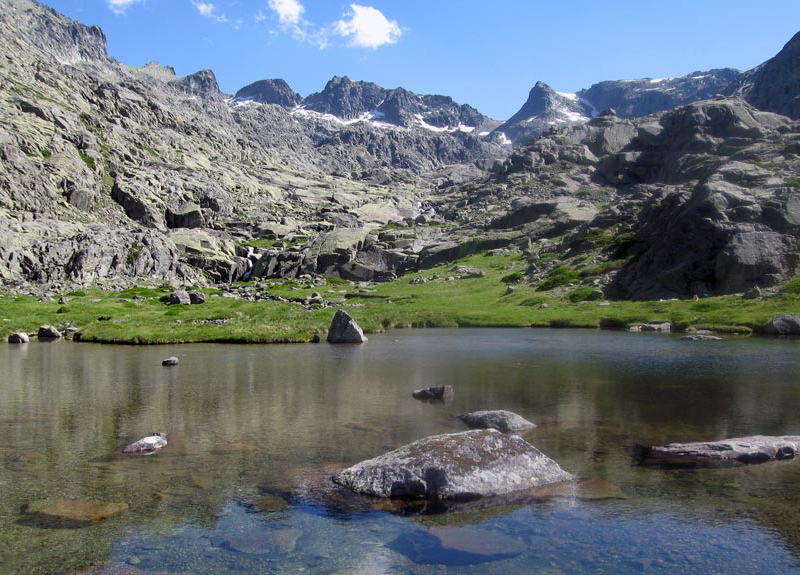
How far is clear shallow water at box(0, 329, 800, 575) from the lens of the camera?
12.0m

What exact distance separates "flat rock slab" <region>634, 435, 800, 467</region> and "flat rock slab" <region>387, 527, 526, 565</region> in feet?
24.2

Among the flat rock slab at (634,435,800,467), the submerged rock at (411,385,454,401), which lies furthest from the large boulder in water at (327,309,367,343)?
the flat rock slab at (634,435,800,467)

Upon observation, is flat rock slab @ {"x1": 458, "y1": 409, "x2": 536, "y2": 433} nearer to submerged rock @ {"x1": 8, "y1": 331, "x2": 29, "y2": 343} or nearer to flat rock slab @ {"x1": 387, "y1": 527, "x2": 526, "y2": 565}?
flat rock slab @ {"x1": 387, "y1": 527, "x2": 526, "y2": 565}

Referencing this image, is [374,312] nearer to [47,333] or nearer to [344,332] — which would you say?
[344,332]

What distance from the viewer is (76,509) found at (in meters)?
14.1

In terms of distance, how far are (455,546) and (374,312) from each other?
69.5m

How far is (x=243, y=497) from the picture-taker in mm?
15117

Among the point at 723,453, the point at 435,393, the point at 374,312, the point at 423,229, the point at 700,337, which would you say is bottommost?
the point at 435,393

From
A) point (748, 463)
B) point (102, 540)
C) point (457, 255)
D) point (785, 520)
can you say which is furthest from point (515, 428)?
point (457, 255)

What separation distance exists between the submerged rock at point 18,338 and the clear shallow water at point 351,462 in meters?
17.9

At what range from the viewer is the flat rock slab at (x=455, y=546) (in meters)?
11.8

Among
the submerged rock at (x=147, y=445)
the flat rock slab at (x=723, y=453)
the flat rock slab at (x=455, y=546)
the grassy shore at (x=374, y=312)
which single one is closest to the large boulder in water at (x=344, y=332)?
the grassy shore at (x=374, y=312)

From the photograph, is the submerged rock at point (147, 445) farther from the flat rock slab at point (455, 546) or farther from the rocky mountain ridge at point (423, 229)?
the rocky mountain ridge at point (423, 229)

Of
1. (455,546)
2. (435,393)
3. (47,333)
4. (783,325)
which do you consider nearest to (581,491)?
(455,546)
